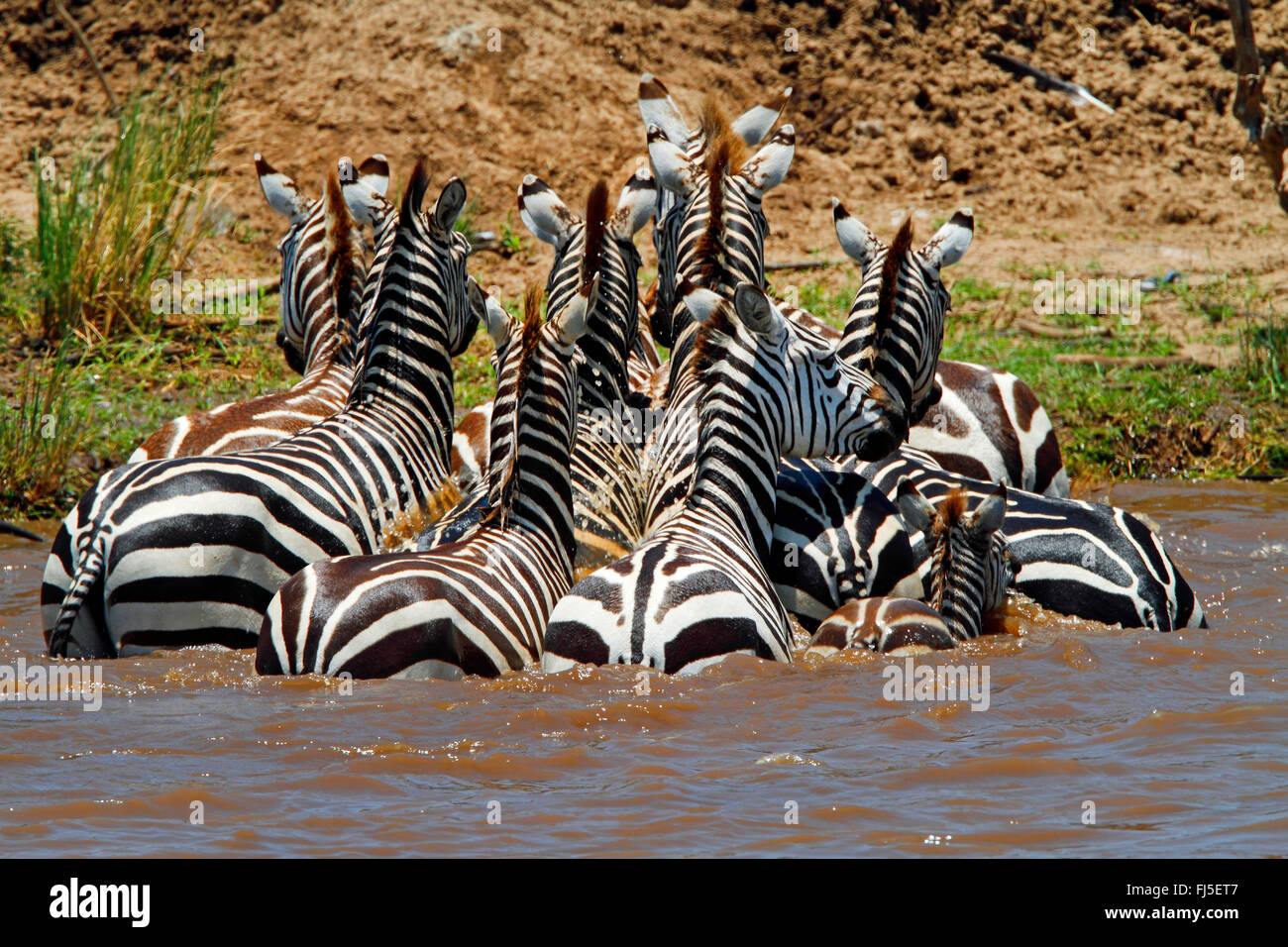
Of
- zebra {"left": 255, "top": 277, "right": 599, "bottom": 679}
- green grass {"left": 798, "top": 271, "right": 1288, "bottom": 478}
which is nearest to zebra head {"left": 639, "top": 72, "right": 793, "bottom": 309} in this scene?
zebra {"left": 255, "top": 277, "right": 599, "bottom": 679}

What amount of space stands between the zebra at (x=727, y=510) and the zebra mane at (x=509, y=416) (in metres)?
0.56

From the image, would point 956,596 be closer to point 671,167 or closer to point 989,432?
point 989,432

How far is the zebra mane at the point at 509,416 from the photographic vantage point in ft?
19.1

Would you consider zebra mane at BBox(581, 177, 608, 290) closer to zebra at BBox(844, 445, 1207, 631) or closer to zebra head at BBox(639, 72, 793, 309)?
zebra head at BBox(639, 72, 793, 309)

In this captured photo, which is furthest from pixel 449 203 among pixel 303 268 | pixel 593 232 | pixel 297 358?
pixel 297 358

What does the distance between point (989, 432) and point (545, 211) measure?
2415mm

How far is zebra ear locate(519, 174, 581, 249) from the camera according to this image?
7371 mm

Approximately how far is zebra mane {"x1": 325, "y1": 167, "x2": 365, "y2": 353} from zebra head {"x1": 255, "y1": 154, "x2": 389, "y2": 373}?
0.37 ft

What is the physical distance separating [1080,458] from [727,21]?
24.5ft

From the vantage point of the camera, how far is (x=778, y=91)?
14.8 m

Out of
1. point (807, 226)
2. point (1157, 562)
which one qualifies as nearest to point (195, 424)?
point (1157, 562)

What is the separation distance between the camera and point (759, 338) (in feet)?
20.4

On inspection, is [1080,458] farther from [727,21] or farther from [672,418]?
[727,21]
